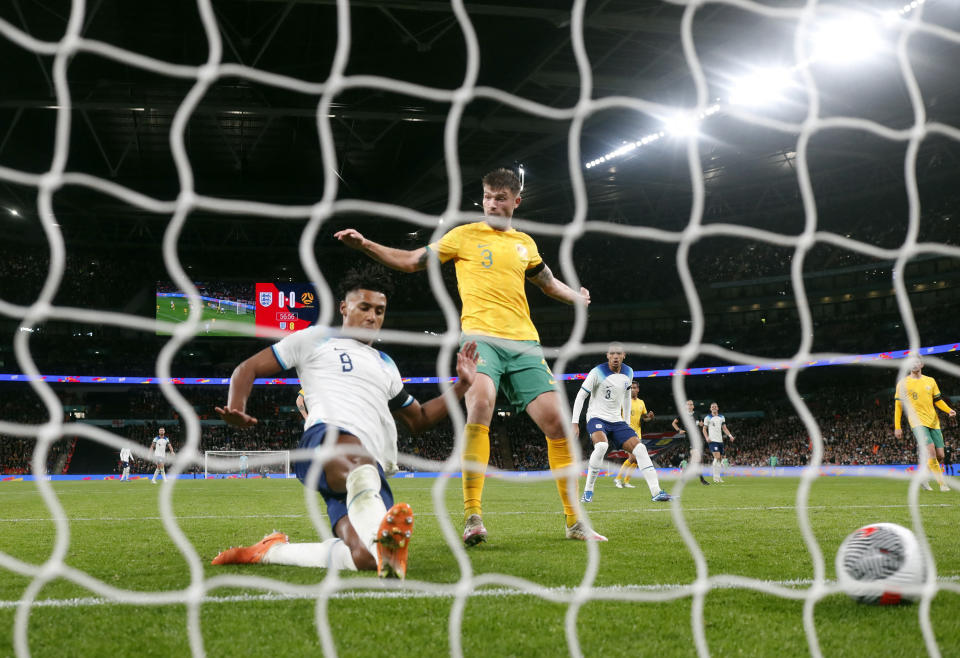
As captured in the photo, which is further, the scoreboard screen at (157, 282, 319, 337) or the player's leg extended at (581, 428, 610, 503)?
the scoreboard screen at (157, 282, 319, 337)

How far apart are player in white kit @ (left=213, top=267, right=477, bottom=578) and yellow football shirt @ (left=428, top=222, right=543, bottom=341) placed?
68cm

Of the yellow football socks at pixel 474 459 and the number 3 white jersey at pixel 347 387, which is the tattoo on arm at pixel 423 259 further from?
the yellow football socks at pixel 474 459

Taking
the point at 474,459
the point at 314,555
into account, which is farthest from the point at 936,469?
the point at 314,555

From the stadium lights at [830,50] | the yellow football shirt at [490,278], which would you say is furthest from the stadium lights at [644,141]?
the yellow football shirt at [490,278]

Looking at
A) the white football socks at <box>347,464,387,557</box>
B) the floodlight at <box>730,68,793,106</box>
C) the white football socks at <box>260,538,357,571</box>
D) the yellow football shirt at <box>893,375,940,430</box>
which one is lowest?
the white football socks at <box>260,538,357,571</box>

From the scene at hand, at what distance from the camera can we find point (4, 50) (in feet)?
51.8

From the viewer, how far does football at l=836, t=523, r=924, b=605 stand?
9.80 ft

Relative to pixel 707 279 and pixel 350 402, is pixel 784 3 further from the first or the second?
pixel 707 279

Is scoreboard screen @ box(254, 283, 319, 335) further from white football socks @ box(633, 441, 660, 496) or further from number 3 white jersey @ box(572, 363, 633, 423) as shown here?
white football socks @ box(633, 441, 660, 496)

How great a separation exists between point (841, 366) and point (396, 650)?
3537 cm

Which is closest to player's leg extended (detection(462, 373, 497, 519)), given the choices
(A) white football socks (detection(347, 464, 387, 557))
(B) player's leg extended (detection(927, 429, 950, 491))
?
(A) white football socks (detection(347, 464, 387, 557))

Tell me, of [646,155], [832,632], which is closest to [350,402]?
[832,632]

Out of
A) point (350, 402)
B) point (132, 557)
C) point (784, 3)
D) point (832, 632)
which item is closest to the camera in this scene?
point (832, 632)

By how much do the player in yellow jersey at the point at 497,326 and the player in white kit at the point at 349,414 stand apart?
604 millimetres
